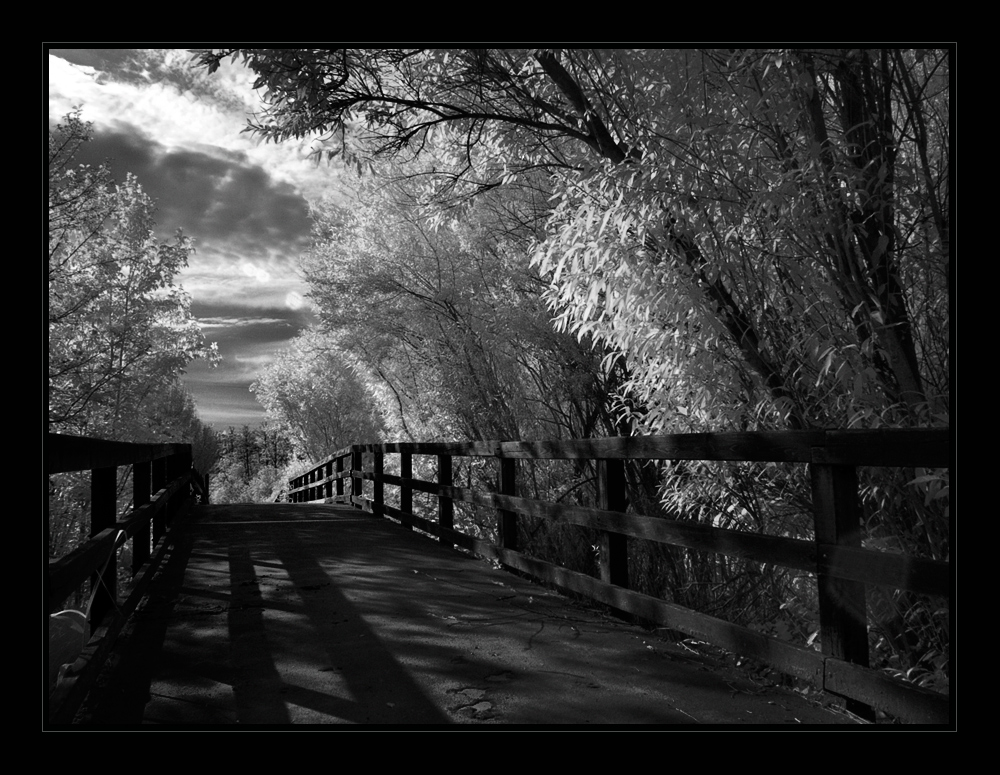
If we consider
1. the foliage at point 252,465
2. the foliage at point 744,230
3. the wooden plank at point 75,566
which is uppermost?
the foliage at point 744,230

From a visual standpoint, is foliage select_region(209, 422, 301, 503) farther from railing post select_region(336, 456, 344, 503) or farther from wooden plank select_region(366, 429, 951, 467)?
wooden plank select_region(366, 429, 951, 467)

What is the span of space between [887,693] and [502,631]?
1.77 m

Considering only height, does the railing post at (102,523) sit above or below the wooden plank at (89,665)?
above

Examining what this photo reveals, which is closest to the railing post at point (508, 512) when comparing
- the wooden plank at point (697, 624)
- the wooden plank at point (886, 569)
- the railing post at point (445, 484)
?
the wooden plank at point (697, 624)

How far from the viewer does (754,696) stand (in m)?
2.76

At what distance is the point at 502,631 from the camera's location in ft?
11.9

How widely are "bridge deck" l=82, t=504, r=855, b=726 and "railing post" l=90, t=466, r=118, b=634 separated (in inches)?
8.5

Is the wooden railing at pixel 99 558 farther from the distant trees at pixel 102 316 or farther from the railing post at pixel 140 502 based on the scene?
the distant trees at pixel 102 316

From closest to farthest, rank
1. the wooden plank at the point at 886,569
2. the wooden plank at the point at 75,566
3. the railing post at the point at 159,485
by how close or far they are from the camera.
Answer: the wooden plank at the point at 886,569, the wooden plank at the point at 75,566, the railing post at the point at 159,485

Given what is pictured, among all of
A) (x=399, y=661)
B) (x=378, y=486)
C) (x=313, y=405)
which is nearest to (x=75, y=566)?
(x=399, y=661)

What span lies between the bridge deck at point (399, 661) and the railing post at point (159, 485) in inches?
47.0

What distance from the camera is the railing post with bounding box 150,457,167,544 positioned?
20.0 ft

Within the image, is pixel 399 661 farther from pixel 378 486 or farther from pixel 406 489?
pixel 378 486

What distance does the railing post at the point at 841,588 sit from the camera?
2.47 m
